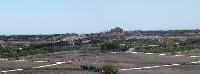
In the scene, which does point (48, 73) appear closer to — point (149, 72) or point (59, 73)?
point (59, 73)

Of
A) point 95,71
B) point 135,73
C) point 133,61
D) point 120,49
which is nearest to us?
point 135,73

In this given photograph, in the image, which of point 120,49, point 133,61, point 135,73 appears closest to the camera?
point 135,73

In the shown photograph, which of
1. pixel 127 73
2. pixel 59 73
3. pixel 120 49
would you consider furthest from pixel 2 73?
pixel 120 49

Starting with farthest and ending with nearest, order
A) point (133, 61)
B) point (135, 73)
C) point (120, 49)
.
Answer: point (120, 49) < point (133, 61) < point (135, 73)

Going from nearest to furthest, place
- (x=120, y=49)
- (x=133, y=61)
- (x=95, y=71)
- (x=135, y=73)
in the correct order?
1. (x=135, y=73)
2. (x=95, y=71)
3. (x=133, y=61)
4. (x=120, y=49)

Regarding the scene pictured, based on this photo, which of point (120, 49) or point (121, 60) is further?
point (120, 49)

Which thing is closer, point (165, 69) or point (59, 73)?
point (59, 73)

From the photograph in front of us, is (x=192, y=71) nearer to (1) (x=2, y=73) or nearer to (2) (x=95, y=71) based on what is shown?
(2) (x=95, y=71)

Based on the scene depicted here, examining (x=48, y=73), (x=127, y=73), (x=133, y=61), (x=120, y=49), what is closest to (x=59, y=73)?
(x=48, y=73)

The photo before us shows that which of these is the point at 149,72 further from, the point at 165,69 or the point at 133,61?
the point at 133,61
